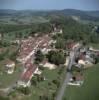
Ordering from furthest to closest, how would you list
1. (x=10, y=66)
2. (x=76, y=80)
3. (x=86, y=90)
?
(x=10, y=66) < (x=76, y=80) < (x=86, y=90)

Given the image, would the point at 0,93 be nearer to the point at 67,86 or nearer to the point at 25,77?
the point at 25,77

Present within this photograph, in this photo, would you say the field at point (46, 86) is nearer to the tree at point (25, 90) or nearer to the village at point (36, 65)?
the tree at point (25, 90)

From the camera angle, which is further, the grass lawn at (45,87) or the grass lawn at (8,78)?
the grass lawn at (8,78)

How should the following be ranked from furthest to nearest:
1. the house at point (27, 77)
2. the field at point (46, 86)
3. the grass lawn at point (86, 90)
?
1. the house at point (27, 77)
2. the field at point (46, 86)
3. the grass lawn at point (86, 90)

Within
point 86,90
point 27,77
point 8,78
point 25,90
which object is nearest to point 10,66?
point 8,78

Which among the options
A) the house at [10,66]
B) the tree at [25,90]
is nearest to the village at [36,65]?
the house at [10,66]

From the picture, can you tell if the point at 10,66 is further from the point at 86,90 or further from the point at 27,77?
the point at 86,90

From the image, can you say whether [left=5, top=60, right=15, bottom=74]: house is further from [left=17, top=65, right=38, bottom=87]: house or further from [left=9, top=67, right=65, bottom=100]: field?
[left=9, top=67, right=65, bottom=100]: field

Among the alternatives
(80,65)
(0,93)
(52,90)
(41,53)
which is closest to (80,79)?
(52,90)
